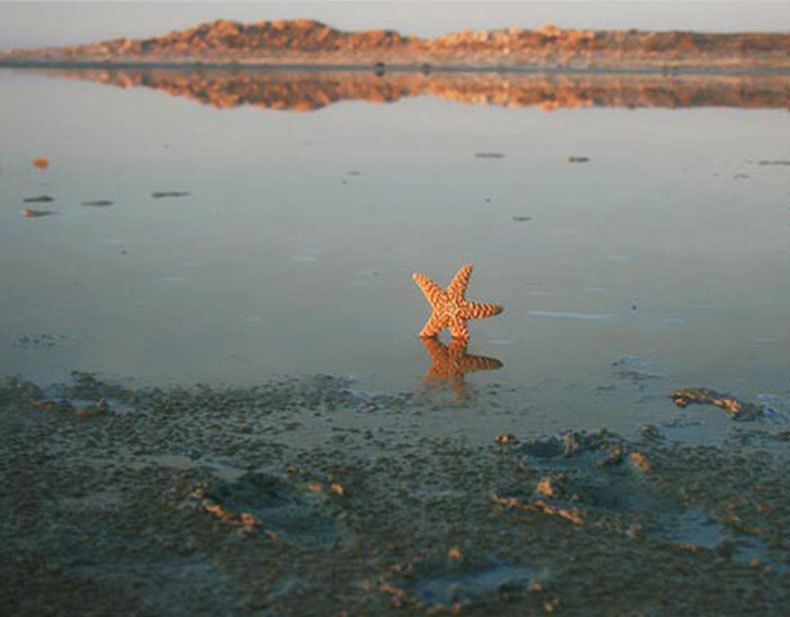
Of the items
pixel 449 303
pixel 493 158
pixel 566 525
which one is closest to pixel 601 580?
pixel 566 525

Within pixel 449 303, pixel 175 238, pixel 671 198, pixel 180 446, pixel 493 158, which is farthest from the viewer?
pixel 493 158

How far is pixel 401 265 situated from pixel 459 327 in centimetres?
263

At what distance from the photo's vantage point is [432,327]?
311 inches

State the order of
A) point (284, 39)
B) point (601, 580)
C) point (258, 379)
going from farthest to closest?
point (284, 39), point (258, 379), point (601, 580)

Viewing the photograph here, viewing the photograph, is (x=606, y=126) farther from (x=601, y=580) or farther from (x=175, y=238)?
(x=601, y=580)

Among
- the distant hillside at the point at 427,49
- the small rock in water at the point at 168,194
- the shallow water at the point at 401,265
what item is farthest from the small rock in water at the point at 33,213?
the distant hillside at the point at 427,49

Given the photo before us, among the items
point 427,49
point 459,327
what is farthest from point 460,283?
point 427,49

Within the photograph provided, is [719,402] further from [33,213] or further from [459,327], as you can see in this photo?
[33,213]

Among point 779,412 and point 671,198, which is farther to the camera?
point 671,198

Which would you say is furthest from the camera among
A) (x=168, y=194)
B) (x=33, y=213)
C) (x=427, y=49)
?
(x=427, y=49)

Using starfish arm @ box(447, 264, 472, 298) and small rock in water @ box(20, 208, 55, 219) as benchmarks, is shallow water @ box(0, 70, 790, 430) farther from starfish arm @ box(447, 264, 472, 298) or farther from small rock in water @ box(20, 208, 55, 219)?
starfish arm @ box(447, 264, 472, 298)

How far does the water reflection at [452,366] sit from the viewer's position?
683 cm

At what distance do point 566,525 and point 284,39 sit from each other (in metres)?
143

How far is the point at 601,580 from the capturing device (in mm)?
4477
